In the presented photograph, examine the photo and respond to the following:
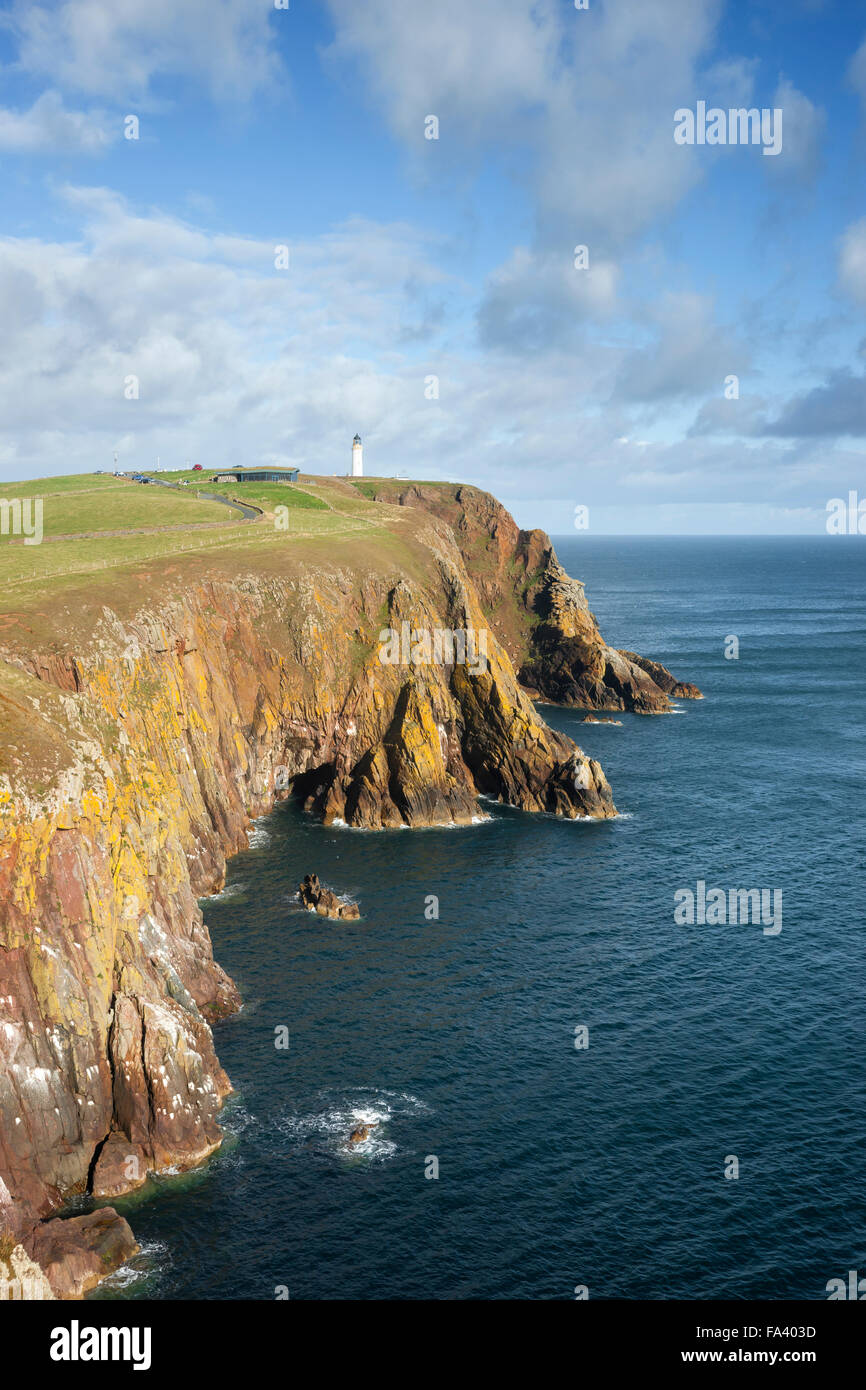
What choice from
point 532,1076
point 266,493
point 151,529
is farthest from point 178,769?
point 266,493

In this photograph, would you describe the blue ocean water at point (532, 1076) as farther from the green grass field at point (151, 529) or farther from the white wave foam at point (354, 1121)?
the green grass field at point (151, 529)

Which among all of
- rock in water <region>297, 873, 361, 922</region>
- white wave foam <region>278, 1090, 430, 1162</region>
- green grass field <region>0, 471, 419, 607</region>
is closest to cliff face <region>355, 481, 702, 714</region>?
green grass field <region>0, 471, 419, 607</region>

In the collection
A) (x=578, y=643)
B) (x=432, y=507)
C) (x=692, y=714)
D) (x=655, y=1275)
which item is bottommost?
(x=655, y=1275)

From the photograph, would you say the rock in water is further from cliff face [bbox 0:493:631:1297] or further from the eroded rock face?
the eroded rock face

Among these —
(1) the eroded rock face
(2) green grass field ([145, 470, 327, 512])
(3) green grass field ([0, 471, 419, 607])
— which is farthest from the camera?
(2) green grass field ([145, 470, 327, 512])

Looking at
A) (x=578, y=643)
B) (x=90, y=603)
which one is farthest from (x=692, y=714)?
(x=90, y=603)

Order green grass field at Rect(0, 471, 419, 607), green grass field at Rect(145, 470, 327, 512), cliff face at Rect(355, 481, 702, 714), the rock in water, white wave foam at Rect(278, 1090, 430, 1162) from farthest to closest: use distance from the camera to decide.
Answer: cliff face at Rect(355, 481, 702, 714) → green grass field at Rect(145, 470, 327, 512) → green grass field at Rect(0, 471, 419, 607) → the rock in water → white wave foam at Rect(278, 1090, 430, 1162)

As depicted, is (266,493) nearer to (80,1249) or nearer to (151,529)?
(151,529)
